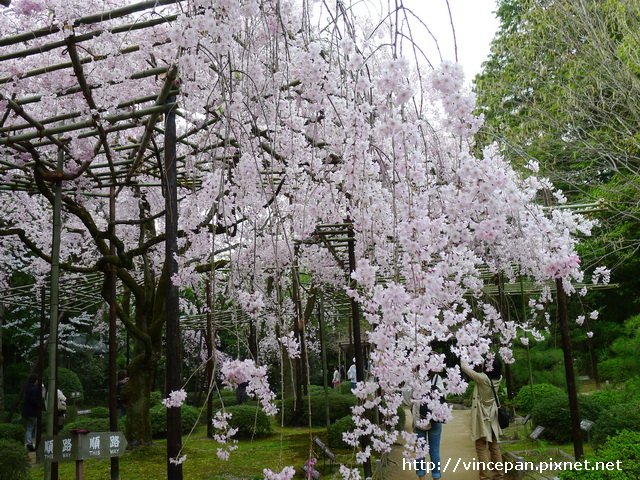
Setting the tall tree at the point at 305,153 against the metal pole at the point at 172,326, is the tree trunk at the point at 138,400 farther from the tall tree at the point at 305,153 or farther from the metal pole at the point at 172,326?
the metal pole at the point at 172,326

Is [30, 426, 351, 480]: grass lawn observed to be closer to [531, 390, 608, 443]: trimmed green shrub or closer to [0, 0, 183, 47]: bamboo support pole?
[531, 390, 608, 443]: trimmed green shrub

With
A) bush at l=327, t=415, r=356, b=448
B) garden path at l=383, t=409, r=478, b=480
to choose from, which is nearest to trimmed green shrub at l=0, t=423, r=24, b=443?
bush at l=327, t=415, r=356, b=448

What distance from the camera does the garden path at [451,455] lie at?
6.16m

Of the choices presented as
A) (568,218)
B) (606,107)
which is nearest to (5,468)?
(568,218)

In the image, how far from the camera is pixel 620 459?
398 cm

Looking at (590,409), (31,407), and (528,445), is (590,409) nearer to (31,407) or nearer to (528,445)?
(528,445)

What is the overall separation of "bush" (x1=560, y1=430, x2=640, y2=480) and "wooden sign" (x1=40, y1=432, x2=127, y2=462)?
335 centimetres

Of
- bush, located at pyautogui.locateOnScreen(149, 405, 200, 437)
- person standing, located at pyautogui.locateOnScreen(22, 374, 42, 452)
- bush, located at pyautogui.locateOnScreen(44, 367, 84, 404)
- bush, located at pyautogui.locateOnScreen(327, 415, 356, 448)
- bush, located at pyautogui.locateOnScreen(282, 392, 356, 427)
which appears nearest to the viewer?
bush, located at pyautogui.locateOnScreen(327, 415, 356, 448)

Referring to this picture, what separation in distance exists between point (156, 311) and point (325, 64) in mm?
6397

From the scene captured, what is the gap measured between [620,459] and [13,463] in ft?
19.1

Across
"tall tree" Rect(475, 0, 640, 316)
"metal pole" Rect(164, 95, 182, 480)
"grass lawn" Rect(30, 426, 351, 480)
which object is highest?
"tall tree" Rect(475, 0, 640, 316)

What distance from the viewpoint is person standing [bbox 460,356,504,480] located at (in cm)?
552

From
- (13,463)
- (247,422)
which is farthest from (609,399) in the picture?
(13,463)

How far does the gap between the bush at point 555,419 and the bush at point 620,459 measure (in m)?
→ 3.24
